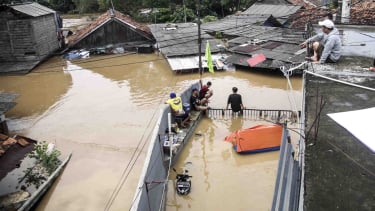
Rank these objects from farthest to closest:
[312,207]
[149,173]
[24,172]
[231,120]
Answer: [231,120], [24,172], [149,173], [312,207]

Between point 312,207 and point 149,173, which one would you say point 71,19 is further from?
point 312,207

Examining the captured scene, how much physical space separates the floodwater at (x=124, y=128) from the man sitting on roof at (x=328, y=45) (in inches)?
149

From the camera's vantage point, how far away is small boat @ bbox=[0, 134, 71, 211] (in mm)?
8883

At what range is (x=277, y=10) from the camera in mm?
29312

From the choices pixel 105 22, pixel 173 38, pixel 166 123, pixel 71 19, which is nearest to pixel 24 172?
pixel 166 123

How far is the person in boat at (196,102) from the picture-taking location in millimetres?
13788

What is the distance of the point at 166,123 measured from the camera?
11.0 meters

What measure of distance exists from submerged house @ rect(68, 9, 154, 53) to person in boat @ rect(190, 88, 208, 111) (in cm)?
1374

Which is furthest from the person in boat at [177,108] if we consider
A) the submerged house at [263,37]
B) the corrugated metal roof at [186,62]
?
the corrugated metal roof at [186,62]

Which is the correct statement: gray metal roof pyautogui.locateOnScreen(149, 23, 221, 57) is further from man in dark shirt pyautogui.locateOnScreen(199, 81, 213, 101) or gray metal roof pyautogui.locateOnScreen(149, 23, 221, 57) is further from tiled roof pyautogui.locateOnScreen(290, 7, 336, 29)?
man in dark shirt pyautogui.locateOnScreen(199, 81, 213, 101)

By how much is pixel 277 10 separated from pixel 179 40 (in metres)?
10.1


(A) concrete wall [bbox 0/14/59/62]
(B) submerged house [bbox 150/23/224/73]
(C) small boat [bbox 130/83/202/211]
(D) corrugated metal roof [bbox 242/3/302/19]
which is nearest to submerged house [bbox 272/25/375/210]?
(C) small boat [bbox 130/83/202/211]

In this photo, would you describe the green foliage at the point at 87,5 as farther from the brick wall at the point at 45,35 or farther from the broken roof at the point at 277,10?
the broken roof at the point at 277,10

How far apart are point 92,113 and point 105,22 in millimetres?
13152
